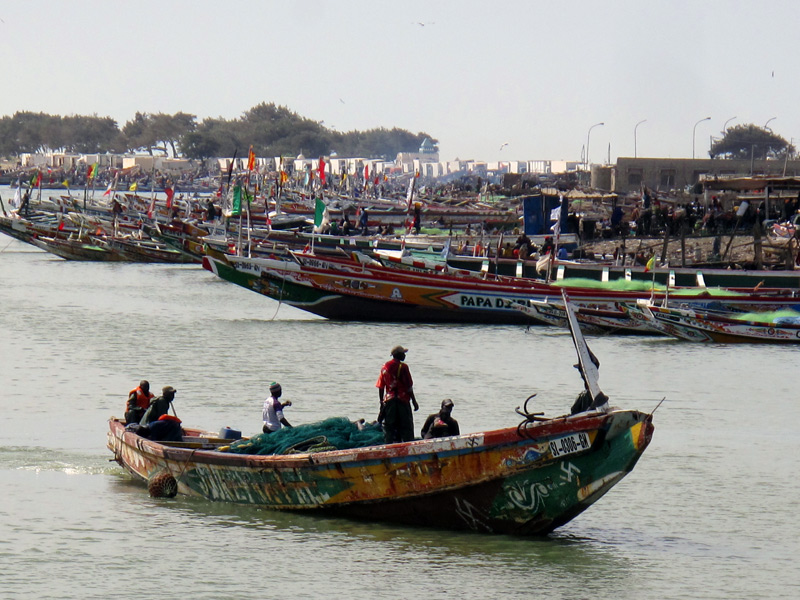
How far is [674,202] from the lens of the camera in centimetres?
6912

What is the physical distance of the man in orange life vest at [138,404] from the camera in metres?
17.8

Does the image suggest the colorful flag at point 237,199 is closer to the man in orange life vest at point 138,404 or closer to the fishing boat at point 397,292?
the fishing boat at point 397,292

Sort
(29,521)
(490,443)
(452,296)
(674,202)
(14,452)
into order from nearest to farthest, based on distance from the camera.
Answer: (490,443) < (29,521) < (14,452) < (452,296) < (674,202)

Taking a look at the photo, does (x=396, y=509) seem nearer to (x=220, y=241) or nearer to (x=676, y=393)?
(x=676, y=393)

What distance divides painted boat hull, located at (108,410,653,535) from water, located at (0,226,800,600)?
11.5 inches

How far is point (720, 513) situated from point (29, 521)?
8.73m

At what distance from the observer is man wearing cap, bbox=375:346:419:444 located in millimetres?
14945

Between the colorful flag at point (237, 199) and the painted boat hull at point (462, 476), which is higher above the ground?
the colorful flag at point (237, 199)

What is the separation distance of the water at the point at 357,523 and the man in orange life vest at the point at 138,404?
0.92 metres

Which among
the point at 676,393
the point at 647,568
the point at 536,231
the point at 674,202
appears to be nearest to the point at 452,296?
the point at 676,393

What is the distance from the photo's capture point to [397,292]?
119 feet

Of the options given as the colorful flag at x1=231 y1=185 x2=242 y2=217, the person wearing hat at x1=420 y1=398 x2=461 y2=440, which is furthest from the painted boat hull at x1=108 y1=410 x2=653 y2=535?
the colorful flag at x1=231 y1=185 x2=242 y2=217

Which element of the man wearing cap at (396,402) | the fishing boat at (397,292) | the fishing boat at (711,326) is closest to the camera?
the man wearing cap at (396,402)

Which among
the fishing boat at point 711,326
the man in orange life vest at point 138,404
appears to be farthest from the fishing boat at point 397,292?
the man in orange life vest at point 138,404
